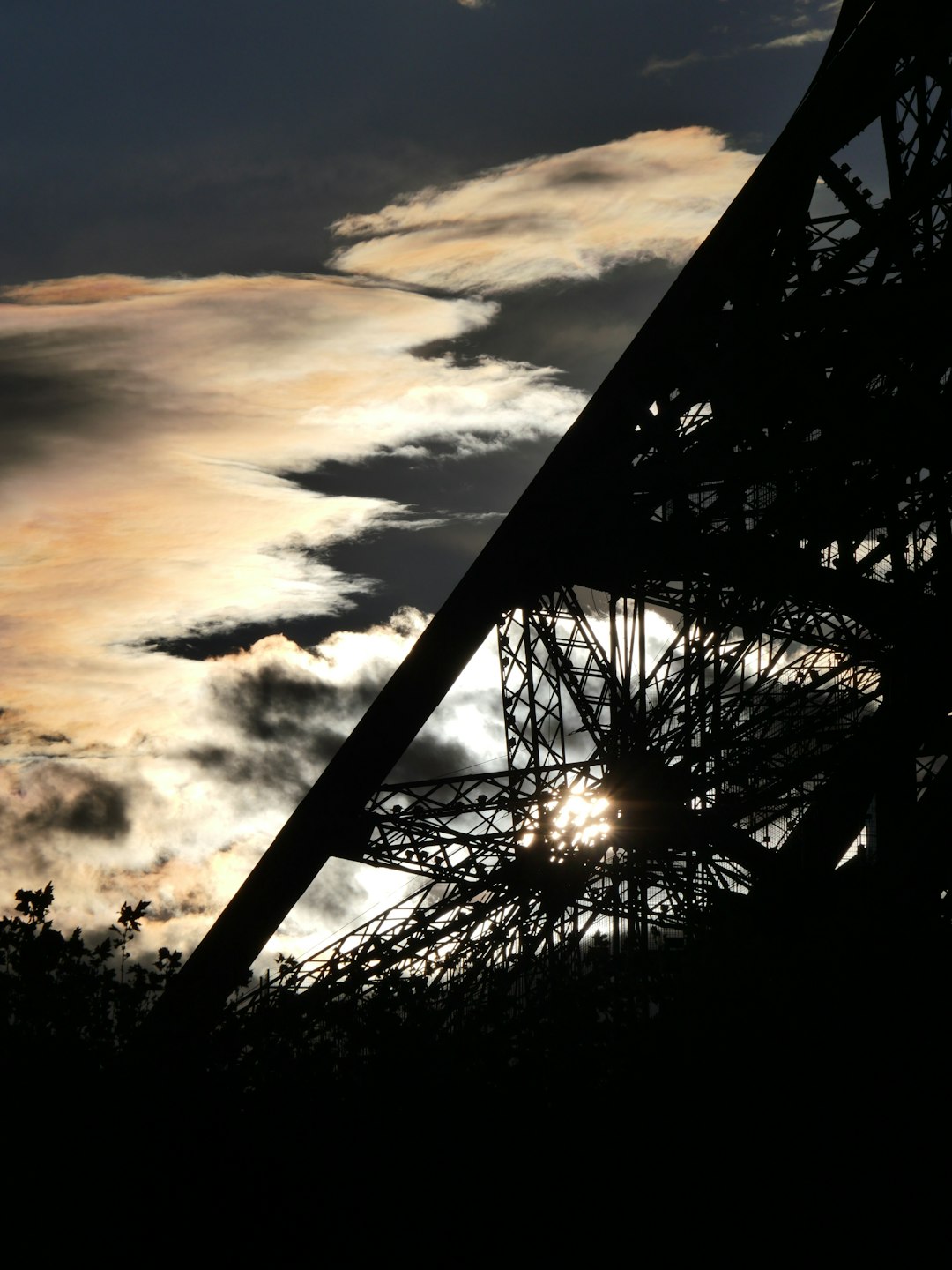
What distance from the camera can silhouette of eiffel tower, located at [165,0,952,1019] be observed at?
13562 mm

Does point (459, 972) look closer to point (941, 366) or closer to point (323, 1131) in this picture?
point (323, 1131)

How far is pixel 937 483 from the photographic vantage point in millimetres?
14305

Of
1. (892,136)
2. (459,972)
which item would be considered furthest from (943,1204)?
(892,136)

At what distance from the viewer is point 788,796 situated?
1529cm

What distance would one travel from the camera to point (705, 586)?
14492 mm

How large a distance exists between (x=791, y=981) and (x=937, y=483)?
6.26 metres

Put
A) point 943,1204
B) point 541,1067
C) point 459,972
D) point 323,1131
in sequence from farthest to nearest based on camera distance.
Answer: point 459,972
point 541,1067
point 323,1131
point 943,1204

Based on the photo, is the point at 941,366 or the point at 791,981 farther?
the point at 941,366

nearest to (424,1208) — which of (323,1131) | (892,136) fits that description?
(323,1131)

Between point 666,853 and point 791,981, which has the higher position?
point 666,853

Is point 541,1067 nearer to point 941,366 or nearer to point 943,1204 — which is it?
point 943,1204

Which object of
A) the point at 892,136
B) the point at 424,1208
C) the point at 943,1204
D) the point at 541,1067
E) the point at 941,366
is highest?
the point at 892,136

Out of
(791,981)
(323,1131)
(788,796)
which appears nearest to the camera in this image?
(323,1131)

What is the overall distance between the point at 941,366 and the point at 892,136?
2.56 metres
